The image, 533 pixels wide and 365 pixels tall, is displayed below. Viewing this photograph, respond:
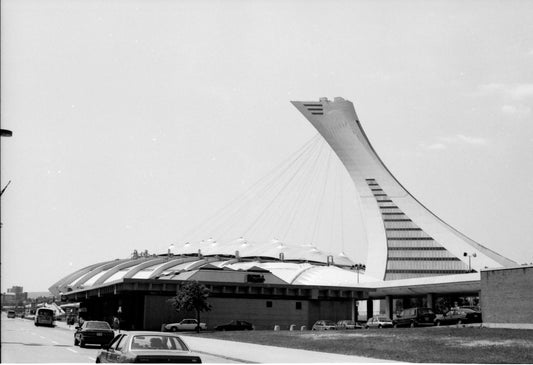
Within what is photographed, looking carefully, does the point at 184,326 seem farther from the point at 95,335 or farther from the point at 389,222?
the point at 389,222

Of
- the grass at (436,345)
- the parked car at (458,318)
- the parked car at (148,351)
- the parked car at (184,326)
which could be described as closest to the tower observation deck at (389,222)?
the parked car at (458,318)

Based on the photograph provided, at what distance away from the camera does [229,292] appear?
6469cm

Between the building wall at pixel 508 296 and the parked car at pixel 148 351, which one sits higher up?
the building wall at pixel 508 296

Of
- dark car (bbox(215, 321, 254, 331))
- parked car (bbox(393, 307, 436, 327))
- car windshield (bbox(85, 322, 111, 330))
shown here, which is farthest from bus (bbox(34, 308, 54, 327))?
car windshield (bbox(85, 322, 111, 330))

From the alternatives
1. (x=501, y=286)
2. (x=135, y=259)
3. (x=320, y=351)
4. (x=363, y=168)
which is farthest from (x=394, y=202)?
(x=320, y=351)

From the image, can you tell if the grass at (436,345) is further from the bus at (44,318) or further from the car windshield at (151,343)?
the bus at (44,318)

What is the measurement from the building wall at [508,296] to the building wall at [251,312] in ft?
88.9

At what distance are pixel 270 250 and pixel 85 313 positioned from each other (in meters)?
65.2

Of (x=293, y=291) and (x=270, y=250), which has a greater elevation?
(x=270, y=250)

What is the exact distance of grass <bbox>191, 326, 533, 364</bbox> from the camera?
24656mm

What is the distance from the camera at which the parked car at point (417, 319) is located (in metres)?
50.8

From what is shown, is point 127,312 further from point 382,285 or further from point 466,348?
point 466,348

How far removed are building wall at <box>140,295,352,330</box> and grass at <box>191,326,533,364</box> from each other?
24.5 m

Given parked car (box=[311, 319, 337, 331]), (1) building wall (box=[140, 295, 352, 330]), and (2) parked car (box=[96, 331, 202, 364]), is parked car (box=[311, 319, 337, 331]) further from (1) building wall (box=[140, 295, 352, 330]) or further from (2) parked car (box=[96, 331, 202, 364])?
(2) parked car (box=[96, 331, 202, 364])
